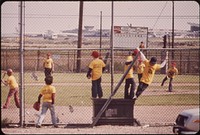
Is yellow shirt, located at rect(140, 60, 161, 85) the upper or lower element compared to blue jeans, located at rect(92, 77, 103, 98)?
upper

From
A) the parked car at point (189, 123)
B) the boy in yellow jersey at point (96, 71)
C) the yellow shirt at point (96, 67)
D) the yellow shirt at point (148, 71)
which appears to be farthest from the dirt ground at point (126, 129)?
the yellow shirt at point (96, 67)

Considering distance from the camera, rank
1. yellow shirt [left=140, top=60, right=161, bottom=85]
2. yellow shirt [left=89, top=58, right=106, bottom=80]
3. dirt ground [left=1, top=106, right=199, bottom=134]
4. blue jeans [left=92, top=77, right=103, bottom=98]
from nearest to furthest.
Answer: dirt ground [left=1, top=106, right=199, bottom=134]
yellow shirt [left=140, top=60, right=161, bottom=85]
yellow shirt [left=89, top=58, right=106, bottom=80]
blue jeans [left=92, top=77, right=103, bottom=98]

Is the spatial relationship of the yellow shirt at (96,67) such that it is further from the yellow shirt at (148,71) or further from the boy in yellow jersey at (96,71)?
the yellow shirt at (148,71)

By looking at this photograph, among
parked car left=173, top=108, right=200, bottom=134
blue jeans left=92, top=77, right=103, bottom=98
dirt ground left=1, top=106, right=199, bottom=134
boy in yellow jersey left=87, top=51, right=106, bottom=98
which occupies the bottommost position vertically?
dirt ground left=1, top=106, right=199, bottom=134

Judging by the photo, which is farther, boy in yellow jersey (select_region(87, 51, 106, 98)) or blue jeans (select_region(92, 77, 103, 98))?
blue jeans (select_region(92, 77, 103, 98))

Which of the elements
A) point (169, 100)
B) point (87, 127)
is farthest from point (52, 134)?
point (169, 100)

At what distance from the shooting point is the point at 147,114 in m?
12.6

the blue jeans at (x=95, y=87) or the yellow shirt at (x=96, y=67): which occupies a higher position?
the yellow shirt at (x=96, y=67)

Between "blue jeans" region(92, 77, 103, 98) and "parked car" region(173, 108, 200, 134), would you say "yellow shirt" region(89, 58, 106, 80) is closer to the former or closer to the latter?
"blue jeans" region(92, 77, 103, 98)

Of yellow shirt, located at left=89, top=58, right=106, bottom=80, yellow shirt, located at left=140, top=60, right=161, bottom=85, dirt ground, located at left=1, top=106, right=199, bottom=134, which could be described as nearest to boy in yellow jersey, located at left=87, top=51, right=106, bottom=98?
yellow shirt, located at left=89, top=58, right=106, bottom=80

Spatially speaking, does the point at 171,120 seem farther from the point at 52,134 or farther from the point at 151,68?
the point at 52,134

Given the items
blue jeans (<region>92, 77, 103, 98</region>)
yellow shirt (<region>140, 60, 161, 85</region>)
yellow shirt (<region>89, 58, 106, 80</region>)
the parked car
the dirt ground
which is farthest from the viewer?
blue jeans (<region>92, 77, 103, 98</region>)

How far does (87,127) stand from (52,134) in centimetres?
156

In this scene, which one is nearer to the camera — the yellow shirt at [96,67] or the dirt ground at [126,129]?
the dirt ground at [126,129]
